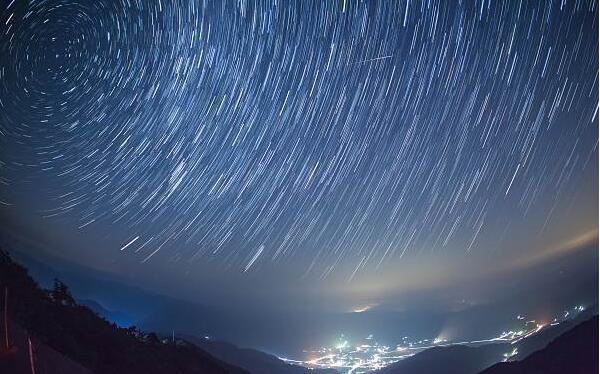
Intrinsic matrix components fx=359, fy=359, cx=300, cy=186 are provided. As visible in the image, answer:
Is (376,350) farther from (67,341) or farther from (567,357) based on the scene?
(67,341)

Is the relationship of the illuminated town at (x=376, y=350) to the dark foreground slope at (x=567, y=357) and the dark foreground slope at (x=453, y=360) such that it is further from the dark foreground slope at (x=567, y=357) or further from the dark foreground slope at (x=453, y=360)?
the dark foreground slope at (x=567, y=357)

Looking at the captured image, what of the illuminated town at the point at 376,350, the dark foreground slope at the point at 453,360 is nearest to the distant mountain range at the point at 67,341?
the dark foreground slope at the point at 453,360

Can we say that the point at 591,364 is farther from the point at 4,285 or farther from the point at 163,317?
the point at 163,317

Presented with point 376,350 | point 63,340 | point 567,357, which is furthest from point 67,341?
point 376,350

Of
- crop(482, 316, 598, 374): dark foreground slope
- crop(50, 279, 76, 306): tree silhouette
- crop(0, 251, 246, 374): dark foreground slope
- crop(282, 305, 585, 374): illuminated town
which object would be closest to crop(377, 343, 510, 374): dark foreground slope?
crop(282, 305, 585, 374): illuminated town

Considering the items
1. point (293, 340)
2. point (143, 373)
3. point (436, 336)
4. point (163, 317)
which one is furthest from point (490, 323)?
point (143, 373)

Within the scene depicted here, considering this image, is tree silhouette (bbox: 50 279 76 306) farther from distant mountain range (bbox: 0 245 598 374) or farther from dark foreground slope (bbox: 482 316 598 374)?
dark foreground slope (bbox: 482 316 598 374)
